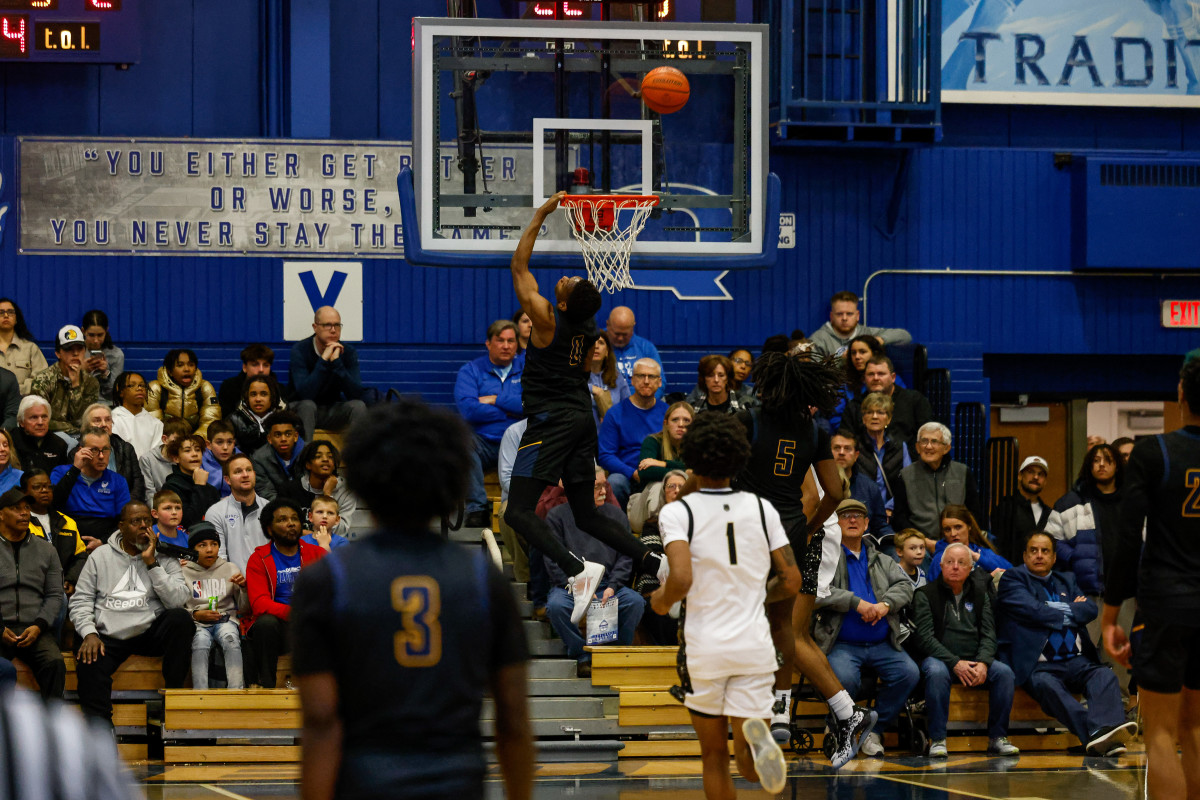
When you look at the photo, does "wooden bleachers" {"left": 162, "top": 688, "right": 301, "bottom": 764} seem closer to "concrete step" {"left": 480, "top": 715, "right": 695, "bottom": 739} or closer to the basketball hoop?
"concrete step" {"left": 480, "top": 715, "right": 695, "bottom": 739}

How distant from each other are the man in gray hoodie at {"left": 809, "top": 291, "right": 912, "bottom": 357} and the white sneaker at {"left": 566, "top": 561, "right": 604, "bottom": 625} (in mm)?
4776

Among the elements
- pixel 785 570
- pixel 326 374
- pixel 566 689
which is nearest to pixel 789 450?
pixel 785 570

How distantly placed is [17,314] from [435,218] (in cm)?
442

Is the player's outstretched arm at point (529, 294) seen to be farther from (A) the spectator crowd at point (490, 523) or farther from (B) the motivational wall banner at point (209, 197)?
(B) the motivational wall banner at point (209, 197)

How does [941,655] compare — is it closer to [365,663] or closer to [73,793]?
[365,663]

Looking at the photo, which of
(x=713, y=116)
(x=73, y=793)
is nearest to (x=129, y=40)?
(x=713, y=116)

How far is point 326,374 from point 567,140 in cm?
316

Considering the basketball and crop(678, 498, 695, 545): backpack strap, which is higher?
the basketball

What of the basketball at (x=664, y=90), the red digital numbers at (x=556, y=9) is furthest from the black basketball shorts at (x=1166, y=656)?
the red digital numbers at (x=556, y=9)

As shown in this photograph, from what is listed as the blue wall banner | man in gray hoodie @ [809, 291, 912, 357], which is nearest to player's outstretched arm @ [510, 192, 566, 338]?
man in gray hoodie @ [809, 291, 912, 357]

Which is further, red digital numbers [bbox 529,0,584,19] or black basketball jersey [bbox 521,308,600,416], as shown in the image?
red digital numbers [bbox 529,0,584,19]

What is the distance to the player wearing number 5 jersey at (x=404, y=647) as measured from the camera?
284 cm

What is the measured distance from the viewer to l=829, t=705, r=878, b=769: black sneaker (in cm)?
778

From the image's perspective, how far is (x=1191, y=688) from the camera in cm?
545
